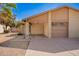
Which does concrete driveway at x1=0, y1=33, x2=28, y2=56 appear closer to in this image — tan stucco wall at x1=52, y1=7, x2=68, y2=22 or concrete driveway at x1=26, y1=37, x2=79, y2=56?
concrete driveway at x1=26, y1=37, x2=79, y2=56

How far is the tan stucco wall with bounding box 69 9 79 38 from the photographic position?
73.1ft

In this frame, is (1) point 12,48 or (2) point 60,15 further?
(2) point 60,15

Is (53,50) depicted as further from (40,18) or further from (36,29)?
(36,29)

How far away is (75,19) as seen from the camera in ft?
73.3

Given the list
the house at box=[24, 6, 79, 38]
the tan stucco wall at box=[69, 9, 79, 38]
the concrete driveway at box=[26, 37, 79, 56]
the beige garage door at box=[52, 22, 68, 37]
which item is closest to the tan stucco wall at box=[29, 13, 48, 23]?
the house at box=[24, 6, 79, 38]

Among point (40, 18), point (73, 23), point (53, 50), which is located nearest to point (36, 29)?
point (40, 18)

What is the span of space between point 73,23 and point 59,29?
1920mm

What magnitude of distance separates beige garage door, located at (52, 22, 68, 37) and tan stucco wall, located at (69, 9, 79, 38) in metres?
0.62

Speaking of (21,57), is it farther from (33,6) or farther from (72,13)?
(72,13)

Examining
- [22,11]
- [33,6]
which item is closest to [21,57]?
[33,6]

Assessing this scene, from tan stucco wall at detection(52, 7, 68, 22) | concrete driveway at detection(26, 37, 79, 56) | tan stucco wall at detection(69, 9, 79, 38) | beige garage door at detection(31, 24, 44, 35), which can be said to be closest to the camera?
concrete driveway at detection(26, 37, 79, 56)

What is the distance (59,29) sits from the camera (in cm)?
2222

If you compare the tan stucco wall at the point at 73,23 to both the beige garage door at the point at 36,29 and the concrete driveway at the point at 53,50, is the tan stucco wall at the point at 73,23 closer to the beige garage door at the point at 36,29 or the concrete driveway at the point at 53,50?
the beige garage door at the point at 36,29

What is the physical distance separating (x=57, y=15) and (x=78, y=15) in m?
2.63
